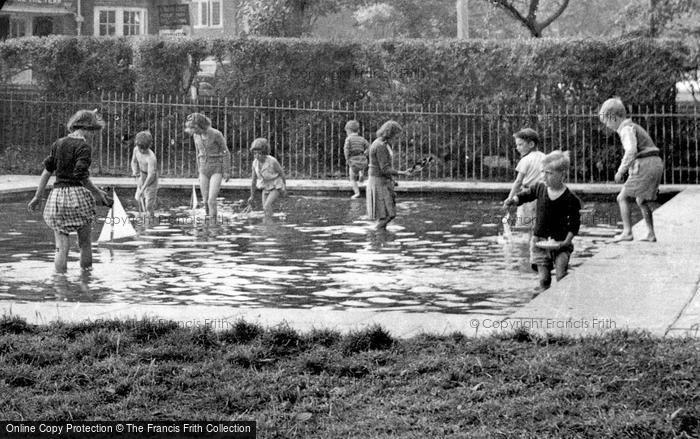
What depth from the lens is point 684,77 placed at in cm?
2427

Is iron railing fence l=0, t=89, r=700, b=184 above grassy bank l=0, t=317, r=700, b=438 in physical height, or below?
above

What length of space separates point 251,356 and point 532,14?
25.0m

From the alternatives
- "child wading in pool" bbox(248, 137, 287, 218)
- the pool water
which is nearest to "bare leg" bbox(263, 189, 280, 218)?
"child wading in pool" bbox(248, 137, 287, 218)

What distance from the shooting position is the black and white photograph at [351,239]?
21.9 ft

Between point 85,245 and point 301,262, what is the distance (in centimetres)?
237

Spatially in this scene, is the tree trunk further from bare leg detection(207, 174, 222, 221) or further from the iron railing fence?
bare leg detection(207, 174, 222, 221)

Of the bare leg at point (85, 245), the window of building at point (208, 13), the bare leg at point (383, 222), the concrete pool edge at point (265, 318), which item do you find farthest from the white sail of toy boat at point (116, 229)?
the window of building at point (208, 13)

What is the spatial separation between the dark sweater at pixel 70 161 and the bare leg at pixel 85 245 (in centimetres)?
49

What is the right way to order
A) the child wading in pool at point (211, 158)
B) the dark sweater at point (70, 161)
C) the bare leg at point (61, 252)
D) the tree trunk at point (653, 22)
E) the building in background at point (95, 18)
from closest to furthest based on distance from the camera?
1. the dark sweater at point (70, 161)
2. the bare leg at point (61, 252)
3. the child wading in pool at point (211, 158)
4. the tree trunk at point (653, 22)
5. the building in background at point (95, 18)

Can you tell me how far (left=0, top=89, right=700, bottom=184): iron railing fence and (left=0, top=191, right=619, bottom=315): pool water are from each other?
4.66 m

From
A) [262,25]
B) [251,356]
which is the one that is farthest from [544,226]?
[262,25]

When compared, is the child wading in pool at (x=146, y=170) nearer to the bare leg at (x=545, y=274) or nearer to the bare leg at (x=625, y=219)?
the bare leg at (x=625, y=219)

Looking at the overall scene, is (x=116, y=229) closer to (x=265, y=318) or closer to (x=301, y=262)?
(x=301, y=262)

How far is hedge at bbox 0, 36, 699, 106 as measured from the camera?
2470 cm
